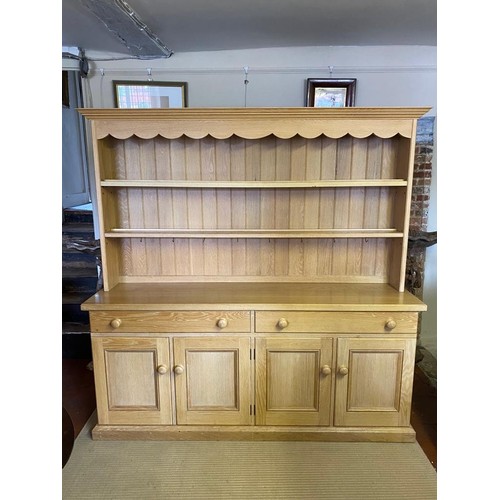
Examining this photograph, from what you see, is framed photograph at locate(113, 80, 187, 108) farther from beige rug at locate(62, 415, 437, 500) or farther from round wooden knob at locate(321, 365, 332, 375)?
beige rug at locate(62, 415, 437, 500)

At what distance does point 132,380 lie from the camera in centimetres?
202

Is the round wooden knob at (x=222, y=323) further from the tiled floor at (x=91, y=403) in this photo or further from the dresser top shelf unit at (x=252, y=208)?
the tiled floor at (x=91, y=403)

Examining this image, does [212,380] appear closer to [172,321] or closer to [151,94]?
[172,321]

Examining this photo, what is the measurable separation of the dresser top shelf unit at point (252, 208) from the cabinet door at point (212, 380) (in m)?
0.47

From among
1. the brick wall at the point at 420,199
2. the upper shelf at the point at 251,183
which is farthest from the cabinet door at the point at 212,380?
the brick wall at the point at 420,199

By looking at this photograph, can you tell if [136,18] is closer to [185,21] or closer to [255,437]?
[185,21]

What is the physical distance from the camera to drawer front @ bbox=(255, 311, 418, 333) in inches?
75.9

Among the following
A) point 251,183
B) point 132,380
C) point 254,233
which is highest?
point 251,183

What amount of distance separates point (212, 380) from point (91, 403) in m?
1.03

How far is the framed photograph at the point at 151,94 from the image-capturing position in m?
2.63

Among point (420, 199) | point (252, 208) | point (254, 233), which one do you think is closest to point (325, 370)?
point (254, 233)

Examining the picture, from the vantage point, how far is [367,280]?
229 cm

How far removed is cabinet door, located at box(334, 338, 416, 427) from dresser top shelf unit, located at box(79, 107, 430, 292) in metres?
0.43
